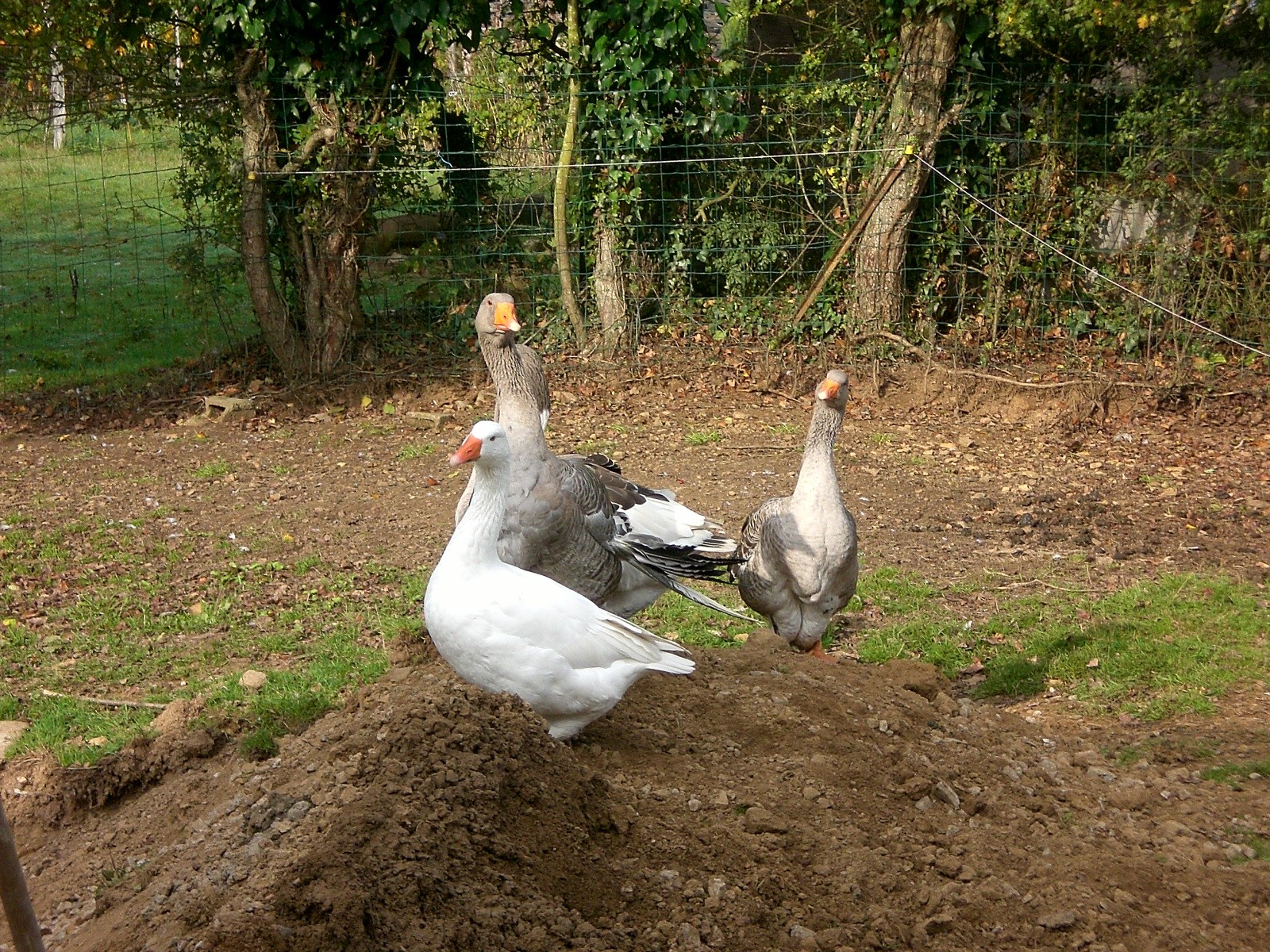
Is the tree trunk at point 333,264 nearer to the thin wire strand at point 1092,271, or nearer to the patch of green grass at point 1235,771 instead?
the thin wire strand at point 1092,271

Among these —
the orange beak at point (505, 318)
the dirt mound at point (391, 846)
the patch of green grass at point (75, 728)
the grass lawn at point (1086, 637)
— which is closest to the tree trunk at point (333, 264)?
the orange beak at point (505, 318)

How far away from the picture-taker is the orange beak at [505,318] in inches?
252

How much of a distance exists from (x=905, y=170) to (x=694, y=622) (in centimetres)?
598

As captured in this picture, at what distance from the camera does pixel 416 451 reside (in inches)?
379

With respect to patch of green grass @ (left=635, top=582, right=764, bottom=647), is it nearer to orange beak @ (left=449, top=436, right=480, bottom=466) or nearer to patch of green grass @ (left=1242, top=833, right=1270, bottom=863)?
orange beak @ (left=449, top=436, right=480, bottom=466)

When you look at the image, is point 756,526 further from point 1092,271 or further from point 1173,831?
point 1092,271

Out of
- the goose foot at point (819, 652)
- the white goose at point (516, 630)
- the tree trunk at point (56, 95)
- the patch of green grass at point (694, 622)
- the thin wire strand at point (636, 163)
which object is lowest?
the patch of green grass at point (694, 622)

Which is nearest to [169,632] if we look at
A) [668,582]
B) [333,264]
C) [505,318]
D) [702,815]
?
[505,318]

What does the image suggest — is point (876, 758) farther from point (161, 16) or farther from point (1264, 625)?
point (161, 16)

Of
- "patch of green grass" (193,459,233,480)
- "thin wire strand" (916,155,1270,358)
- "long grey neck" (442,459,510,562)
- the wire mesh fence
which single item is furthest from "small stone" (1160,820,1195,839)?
the wire mesh fence

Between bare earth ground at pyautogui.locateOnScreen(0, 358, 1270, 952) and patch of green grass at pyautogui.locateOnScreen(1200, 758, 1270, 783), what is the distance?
7 cm

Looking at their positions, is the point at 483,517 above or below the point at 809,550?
above

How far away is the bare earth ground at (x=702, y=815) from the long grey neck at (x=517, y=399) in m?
1.23

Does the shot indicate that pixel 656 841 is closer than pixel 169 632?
Yes
